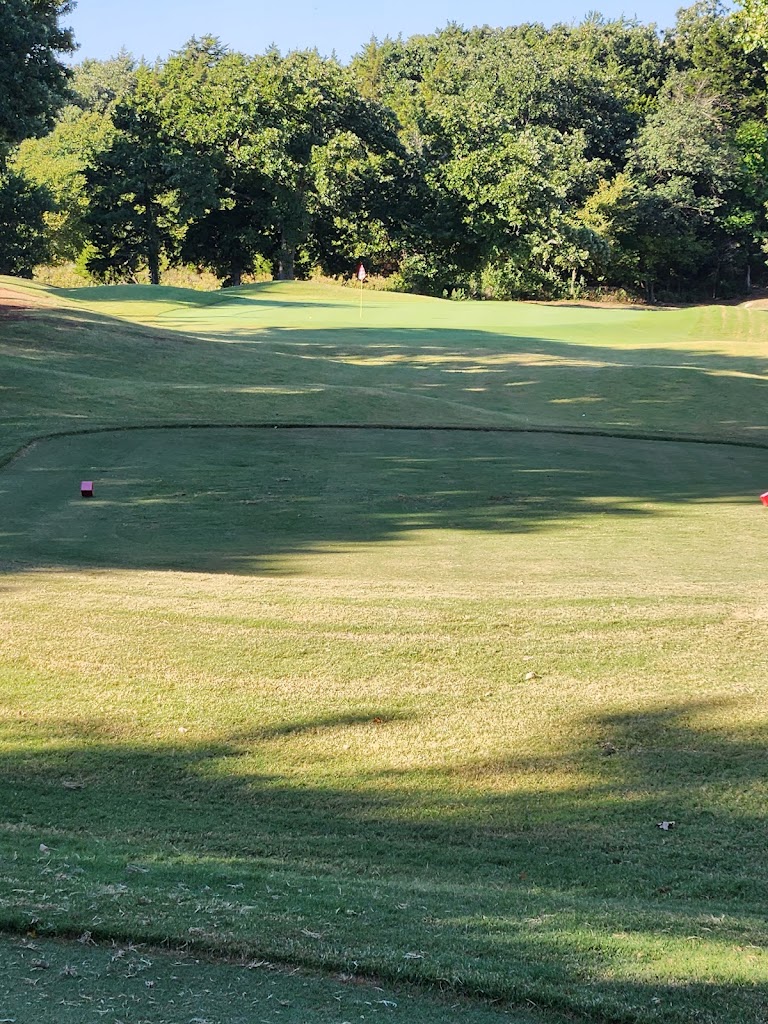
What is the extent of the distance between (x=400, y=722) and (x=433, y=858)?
1.51 metres

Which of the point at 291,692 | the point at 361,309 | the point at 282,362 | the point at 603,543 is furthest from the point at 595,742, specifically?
the point at 361,309

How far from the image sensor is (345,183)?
6700 cm

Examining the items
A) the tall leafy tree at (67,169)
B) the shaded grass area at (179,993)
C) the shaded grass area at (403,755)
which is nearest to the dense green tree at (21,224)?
the tall leafy tree at (67,169)

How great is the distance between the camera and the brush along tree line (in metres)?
64.7

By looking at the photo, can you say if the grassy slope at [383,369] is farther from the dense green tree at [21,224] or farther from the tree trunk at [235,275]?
the tree trunk at [235,275]

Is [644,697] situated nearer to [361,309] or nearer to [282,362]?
[282,362]

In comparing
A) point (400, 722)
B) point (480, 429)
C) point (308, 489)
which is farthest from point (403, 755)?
point (480, 429)

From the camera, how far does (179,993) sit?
343 cm

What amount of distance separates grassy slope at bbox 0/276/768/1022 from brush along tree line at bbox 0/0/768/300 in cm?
5231

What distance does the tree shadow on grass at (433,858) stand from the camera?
12.3 feet

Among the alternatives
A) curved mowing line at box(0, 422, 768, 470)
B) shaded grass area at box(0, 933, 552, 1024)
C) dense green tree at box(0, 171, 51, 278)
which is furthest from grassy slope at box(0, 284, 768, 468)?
shaded grass area at box(0, 933, 552, 1024)

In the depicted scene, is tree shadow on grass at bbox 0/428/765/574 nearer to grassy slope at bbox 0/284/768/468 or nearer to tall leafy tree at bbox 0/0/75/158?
grassy slope at bbox 0/284/768/468

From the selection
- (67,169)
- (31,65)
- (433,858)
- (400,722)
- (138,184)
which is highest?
(67,169)

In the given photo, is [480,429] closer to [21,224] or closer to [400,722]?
[400,722]
